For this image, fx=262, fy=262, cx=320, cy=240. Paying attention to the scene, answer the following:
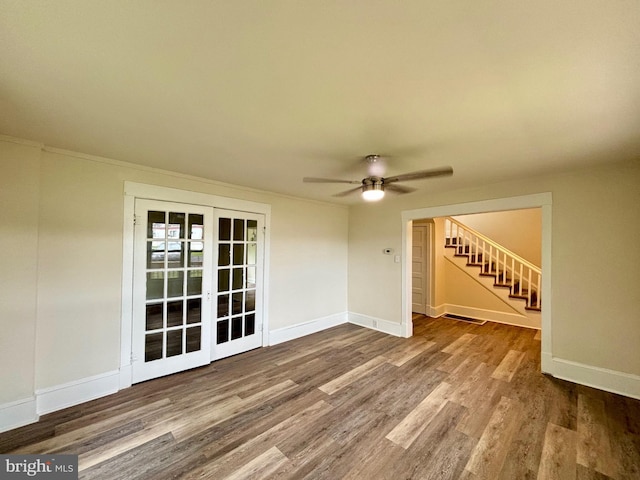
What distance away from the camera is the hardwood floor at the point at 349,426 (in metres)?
1.87

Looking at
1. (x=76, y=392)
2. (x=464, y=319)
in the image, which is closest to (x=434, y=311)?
(x=464, y=319)

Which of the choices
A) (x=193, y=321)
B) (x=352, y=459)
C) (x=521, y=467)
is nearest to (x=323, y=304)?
(x=193, y=321)

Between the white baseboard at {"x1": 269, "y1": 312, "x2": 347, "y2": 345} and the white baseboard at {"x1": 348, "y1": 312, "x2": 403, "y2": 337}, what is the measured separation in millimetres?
221

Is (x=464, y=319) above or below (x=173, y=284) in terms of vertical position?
below

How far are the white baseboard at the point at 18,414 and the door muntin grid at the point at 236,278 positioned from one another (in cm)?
173

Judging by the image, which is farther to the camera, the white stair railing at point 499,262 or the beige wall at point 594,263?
the white stair railing at point 499,262

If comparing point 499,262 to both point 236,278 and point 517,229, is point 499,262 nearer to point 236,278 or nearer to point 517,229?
point 517,229

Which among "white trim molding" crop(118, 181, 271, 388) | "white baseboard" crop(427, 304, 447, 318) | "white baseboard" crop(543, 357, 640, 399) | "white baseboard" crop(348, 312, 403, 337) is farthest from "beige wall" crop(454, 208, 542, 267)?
"white trim molding" crop(118, 181, 271, 388)

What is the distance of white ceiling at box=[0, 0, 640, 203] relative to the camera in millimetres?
1070

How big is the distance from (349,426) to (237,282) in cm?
240

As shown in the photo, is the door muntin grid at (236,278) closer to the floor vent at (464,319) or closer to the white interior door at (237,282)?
the white interior door at (237,282)

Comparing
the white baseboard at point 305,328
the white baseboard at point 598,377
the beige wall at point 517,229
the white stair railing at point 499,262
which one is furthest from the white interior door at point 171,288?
the beige wall at point 517,229

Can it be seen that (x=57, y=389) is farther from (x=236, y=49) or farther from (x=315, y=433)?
(x=236, y=49)

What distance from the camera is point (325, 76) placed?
1443 mm
